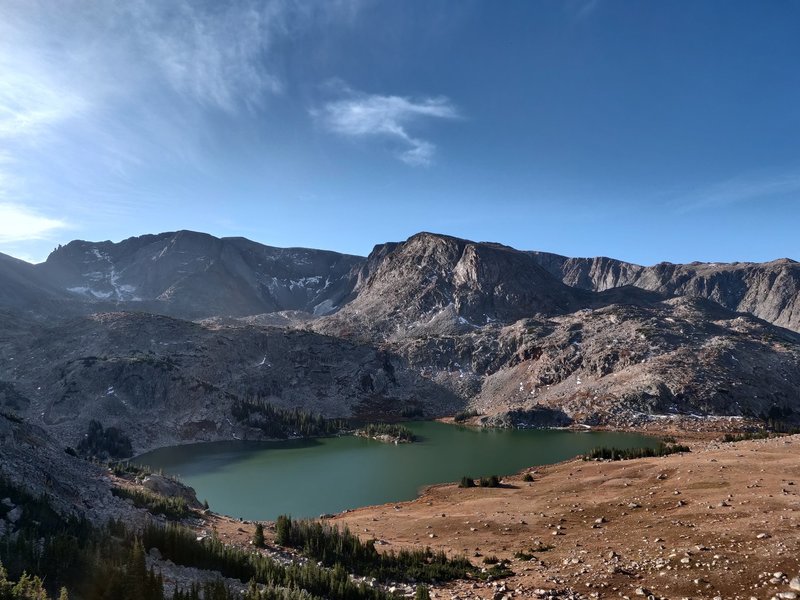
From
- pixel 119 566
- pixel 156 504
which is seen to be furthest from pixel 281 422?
pixel 119 566

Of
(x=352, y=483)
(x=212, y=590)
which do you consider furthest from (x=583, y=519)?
(x=352, y=483)

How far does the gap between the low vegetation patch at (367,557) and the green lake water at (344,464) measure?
67.4ft

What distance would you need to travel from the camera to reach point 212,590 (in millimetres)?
19359

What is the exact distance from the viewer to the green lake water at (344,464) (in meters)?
61.6

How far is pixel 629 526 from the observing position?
3300 cm

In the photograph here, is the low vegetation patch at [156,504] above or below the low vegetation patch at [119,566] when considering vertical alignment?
below

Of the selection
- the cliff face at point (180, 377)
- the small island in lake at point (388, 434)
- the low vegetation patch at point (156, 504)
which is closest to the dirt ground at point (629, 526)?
the low vegetation patch at point (156, 504)

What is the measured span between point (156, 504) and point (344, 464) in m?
46.6

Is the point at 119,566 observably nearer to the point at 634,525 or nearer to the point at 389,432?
the point at 634,525

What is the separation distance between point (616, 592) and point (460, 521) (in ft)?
69.0

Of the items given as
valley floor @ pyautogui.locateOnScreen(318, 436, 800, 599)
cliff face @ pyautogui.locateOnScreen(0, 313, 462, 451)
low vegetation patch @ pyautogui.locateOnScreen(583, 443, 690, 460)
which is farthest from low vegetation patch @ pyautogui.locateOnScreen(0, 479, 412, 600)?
cliff face @ pyautogui.locateOnScreen(0, 313, 462, 451)

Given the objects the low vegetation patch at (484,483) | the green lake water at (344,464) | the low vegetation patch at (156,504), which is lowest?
the green lake water at (344,464)

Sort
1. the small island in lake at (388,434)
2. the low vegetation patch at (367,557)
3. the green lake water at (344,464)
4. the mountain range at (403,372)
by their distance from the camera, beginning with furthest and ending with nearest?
the mountain range at (403,372)
the small island in lake at (388,434)
the green lake water at (344,464)
the low vegetation patch at (367,557)

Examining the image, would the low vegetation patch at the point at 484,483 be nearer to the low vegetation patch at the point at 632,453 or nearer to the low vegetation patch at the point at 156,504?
the low vegetation patch at the point at 632,453
